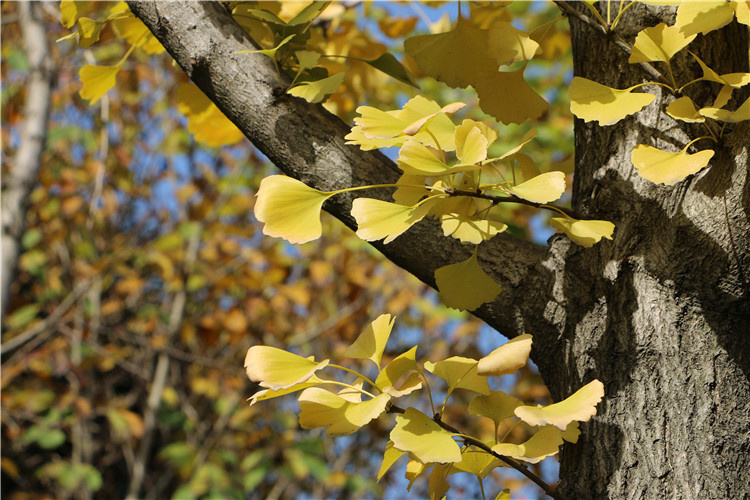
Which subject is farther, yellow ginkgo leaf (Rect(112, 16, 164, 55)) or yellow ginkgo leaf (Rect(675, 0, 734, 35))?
yellow ginkgo leaf (Rect(112, 16, 164, 55))

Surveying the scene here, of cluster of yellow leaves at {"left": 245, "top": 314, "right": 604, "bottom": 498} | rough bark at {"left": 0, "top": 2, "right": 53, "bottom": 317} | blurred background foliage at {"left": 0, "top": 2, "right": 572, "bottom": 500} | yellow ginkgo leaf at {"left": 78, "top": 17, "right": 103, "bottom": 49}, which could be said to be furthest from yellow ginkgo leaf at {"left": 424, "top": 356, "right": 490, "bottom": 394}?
blurred background foliage at {"left": 0, "top": 2, "right": 572, "bottom": 500}

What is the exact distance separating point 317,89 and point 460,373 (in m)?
0.28

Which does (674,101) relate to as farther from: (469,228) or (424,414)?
(424,414)

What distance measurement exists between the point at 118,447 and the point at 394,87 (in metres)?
1.97

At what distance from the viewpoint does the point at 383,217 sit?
18.9 inches

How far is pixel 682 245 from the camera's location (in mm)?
507

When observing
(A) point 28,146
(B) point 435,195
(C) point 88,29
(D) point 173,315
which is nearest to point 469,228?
(B) point 435,195

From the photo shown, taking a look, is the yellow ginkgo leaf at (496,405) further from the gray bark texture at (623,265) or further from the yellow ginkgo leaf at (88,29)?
the yellow ginkgo leaf at (88,29)

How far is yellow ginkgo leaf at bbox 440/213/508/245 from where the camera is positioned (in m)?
0.50

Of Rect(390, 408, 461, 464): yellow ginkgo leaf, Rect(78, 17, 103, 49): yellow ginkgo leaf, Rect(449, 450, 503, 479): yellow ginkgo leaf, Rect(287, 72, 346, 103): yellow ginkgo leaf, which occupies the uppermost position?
Rect(78, 17, 103, 49): yellow ginkgo leaf

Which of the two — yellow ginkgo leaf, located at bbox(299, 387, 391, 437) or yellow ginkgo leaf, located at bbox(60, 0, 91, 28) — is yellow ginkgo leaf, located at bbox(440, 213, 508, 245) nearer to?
yellow ginkgo leaf, located at bbox(299, 387, 391, 437)

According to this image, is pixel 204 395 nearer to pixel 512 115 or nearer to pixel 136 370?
pixel 136 370

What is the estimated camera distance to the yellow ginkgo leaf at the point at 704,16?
449mm

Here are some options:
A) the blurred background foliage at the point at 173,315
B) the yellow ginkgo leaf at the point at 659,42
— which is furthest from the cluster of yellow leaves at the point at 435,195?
the blurred background foliage at the point at 173,315
